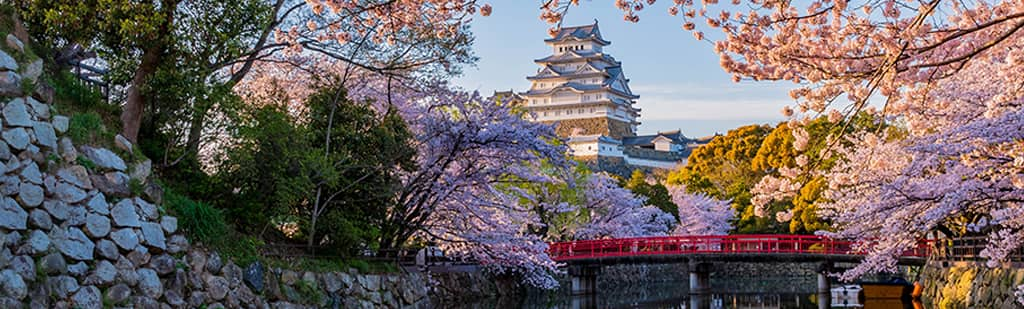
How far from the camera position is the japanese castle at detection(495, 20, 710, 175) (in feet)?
215

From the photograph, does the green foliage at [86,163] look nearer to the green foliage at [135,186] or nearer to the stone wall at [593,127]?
the green foliage at [135,186]

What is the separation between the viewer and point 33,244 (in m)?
9.18

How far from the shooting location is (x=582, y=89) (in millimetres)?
65500

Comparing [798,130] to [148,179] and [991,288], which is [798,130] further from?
[991,288]

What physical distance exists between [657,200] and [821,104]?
2692cm

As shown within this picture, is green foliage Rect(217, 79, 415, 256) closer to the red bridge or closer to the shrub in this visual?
the shrub

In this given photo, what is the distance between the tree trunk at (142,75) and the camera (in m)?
11.7

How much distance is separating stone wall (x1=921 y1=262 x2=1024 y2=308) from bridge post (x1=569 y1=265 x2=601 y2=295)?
7670 millimetres

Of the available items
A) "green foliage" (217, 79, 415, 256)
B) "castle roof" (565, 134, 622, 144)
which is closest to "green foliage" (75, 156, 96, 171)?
"green foliage" (217, 79, 415, 256)

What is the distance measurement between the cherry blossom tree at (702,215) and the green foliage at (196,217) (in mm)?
25336

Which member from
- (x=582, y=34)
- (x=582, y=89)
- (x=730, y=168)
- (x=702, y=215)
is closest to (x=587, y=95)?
(x=582, y=89)

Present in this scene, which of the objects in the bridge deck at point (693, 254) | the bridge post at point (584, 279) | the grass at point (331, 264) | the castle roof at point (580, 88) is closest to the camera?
the grass at point (331, 264)

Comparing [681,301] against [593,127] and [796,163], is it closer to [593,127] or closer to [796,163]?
[796,163]

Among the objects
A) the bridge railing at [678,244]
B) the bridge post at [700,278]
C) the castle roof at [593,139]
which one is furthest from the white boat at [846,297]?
the castle roof at [593,139]
